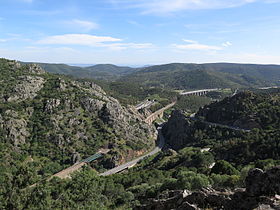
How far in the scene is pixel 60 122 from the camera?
121375 mm

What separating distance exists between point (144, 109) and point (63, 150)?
3360 inches

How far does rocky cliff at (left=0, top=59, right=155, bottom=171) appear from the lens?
108m

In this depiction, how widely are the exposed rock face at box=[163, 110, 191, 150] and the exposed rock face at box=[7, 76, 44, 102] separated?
7900 cm

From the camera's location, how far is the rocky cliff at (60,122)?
354 feet

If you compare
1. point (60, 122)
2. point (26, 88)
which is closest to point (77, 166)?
point (60, 122)

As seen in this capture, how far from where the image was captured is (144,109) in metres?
185

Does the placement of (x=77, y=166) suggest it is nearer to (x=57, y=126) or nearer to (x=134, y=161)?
(x=134, y=161)

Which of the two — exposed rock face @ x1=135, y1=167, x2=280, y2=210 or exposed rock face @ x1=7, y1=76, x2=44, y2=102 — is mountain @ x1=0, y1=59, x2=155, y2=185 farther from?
exposed rock face @ x1=135, y1=167, x2=280, y2=210

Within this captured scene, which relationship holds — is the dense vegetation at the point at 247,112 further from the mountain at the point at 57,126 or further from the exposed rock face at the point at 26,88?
the exposed rock face at the point at 26,88

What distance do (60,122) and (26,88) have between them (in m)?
29.9

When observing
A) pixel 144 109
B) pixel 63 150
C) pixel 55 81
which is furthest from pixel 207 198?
pixel 144 109

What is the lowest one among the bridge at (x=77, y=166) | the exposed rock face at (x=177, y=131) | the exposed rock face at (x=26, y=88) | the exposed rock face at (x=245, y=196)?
the bridge at (x=77, y=166)

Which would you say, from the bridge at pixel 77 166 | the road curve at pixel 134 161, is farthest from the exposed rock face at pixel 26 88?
the road curve at pixel 134 161

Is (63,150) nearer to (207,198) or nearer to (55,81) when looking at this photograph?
(55,81)
